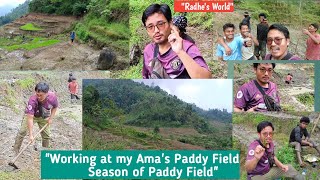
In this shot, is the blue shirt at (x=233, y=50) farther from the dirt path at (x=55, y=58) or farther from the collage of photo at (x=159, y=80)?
Result: the dirt path at (x=55, y=58)

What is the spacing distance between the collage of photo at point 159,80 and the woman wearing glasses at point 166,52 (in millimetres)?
13

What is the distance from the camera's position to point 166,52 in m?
6.77

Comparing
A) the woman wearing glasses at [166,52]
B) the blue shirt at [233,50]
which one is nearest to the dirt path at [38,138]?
the woman wearing glasses at [166,52]

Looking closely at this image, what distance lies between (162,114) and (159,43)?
96 cm

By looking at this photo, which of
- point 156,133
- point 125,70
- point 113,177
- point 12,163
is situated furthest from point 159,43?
point 12,163

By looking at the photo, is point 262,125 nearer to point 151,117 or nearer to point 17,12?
point 151,117

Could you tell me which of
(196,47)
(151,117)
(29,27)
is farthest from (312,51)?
(29,27)

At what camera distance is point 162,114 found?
646 centimetres

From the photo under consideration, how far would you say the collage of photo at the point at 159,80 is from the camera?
6457 millimetres

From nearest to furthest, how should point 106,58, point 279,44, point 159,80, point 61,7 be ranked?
point 159,80
point 279,44
point 106,58
point 61,7

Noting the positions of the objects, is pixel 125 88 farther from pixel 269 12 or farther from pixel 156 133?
pixel 269 12

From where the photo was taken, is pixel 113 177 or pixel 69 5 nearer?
pixel 113 177

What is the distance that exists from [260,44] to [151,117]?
1.70 m

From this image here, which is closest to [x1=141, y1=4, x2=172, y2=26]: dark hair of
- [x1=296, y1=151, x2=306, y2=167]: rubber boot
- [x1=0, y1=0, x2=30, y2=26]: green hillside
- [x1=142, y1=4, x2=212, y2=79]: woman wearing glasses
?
[x1=142, y1=4, x2=212, y2=79]: woman wearing glasses
